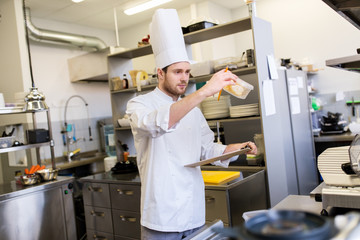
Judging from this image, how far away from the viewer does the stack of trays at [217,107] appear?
Answer: 332 cm

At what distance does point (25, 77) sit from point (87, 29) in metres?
2.02

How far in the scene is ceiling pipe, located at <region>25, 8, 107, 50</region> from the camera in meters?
4.71

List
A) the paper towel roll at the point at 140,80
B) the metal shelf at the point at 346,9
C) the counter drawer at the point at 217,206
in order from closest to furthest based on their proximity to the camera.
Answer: the metal shelf at the point at 346,9 < the counter drawer at the point at 217,206 < the paper towel roll at the point at 140,80

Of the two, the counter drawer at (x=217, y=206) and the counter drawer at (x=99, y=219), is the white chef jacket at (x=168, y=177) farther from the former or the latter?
the counter drawer at (x=99, y=219)

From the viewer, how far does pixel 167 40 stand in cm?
197

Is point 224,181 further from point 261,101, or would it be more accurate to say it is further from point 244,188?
point 261,101

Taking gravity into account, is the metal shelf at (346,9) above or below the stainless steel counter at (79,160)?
above

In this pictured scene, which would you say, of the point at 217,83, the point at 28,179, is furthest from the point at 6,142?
the point at 217,83

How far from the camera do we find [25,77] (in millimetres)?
4344

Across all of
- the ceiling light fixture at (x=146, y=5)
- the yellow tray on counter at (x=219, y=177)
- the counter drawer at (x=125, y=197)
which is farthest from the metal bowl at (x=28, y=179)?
the ceiling light fixture at (x=146, y=5)

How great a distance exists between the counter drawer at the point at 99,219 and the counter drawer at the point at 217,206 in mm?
1191

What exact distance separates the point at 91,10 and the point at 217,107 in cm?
303

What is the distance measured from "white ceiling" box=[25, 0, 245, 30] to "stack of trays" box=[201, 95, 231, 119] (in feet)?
8.14

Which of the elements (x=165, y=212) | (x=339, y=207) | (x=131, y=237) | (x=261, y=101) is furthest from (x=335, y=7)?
(x=131, y=237)
